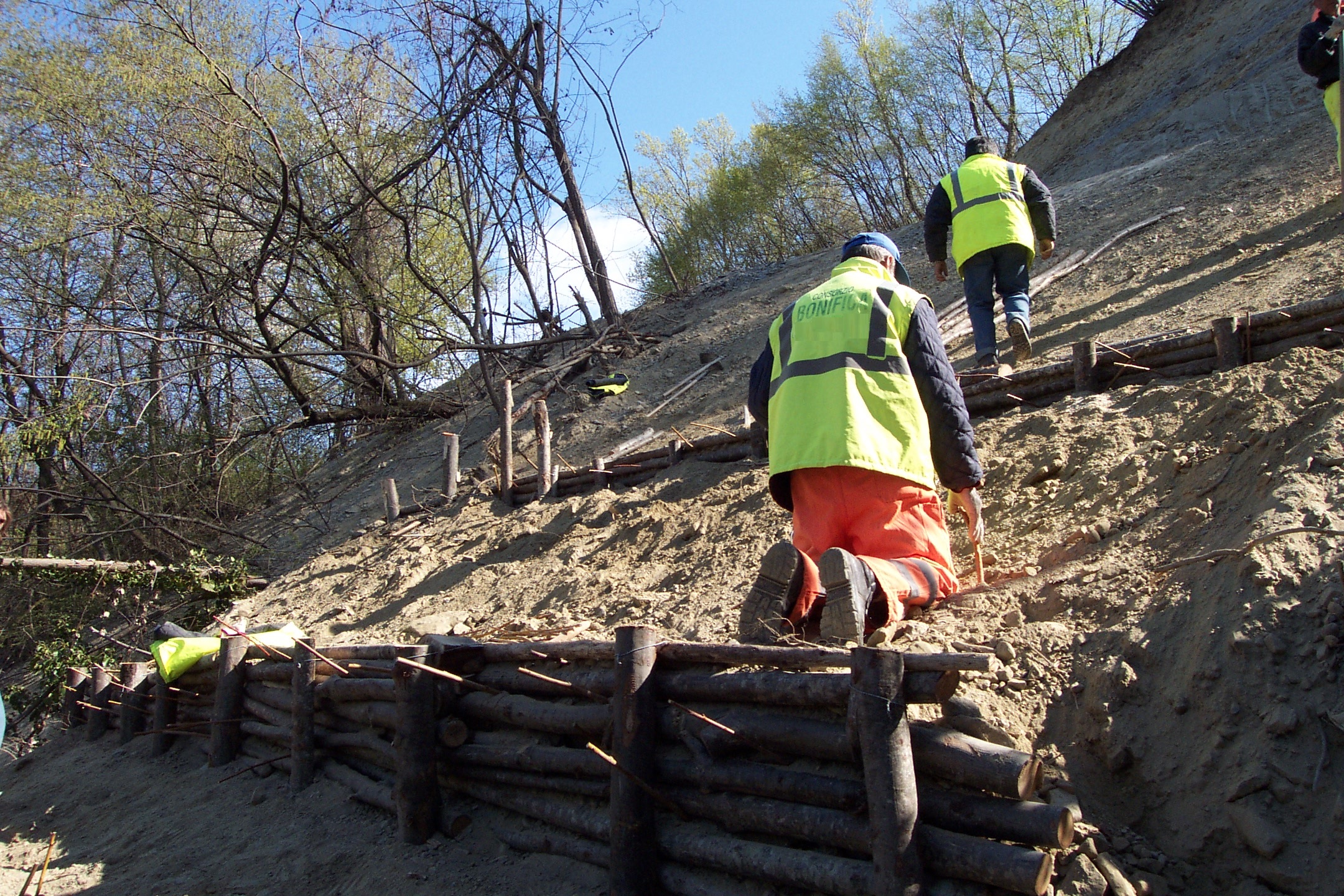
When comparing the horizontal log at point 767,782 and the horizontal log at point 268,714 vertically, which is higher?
the horizontal log at point 268,714

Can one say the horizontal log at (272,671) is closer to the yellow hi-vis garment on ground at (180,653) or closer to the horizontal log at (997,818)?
the yellow hi-vis garment on ground at (180,653)

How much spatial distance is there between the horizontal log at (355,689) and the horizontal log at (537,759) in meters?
0.42

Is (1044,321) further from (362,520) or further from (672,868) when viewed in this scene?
(362,520)

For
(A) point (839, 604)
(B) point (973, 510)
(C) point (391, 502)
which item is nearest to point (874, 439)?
(B) point (973, 510)

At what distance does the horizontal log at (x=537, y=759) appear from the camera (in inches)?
117

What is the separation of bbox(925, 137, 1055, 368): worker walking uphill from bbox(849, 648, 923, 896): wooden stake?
3.99 metres

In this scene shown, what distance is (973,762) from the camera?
7.06 ft

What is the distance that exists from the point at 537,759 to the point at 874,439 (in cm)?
163

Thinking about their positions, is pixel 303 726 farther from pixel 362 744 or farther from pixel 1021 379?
pixel 1021 379

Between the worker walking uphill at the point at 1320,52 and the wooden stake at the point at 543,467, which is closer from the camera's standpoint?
the worker walking uphill at the point at 1320,52

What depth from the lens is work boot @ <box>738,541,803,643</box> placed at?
9.68 feet

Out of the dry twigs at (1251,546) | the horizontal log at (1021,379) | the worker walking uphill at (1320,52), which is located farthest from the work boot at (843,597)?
the worker walking uphill at (1320,52)

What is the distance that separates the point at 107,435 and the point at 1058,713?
11045 mm

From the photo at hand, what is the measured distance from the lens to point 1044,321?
7.68m
